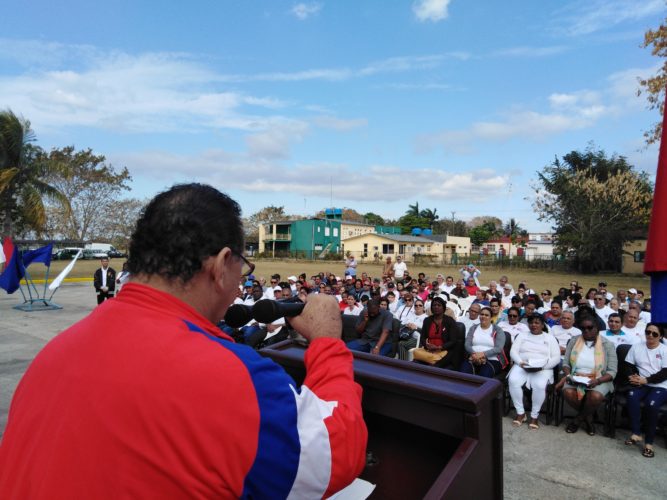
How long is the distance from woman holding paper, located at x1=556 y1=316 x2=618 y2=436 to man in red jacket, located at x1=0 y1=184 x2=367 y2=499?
4.79m

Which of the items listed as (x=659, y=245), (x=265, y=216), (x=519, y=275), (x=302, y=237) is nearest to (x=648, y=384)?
(x=659, y=245)

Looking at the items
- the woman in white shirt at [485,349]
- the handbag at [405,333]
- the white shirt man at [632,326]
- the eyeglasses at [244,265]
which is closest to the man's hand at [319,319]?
the eyeglasses at [244,265]

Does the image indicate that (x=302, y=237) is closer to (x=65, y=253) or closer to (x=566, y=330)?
(x=65, y=253)

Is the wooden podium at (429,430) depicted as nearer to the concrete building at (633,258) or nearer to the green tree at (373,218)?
the concrete building at (633,258)

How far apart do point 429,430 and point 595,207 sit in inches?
1388

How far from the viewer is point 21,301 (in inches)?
561

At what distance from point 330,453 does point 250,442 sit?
0.19 metres

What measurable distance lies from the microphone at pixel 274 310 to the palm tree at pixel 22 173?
1864cm

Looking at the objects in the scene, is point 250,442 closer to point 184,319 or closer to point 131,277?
point 184,319

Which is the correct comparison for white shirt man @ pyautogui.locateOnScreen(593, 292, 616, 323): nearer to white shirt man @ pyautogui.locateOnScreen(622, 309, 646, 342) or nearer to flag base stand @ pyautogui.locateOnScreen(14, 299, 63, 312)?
white shirt man @ pyautogui.locateOnScreen(622, 309, 646, 342)

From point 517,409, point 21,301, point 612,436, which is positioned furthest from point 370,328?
point 21,301

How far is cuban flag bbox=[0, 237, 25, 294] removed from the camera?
1127 cm

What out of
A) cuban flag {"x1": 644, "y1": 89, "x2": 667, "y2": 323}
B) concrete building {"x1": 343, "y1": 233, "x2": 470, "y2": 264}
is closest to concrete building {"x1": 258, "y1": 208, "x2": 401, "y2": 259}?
concrete building {"x1": 343, "y1": 233, "x2": 470, "y2": 264}

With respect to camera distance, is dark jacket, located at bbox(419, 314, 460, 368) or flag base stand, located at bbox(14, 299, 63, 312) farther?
flag base stand, located at bbox(14, 299, 63, 312)
